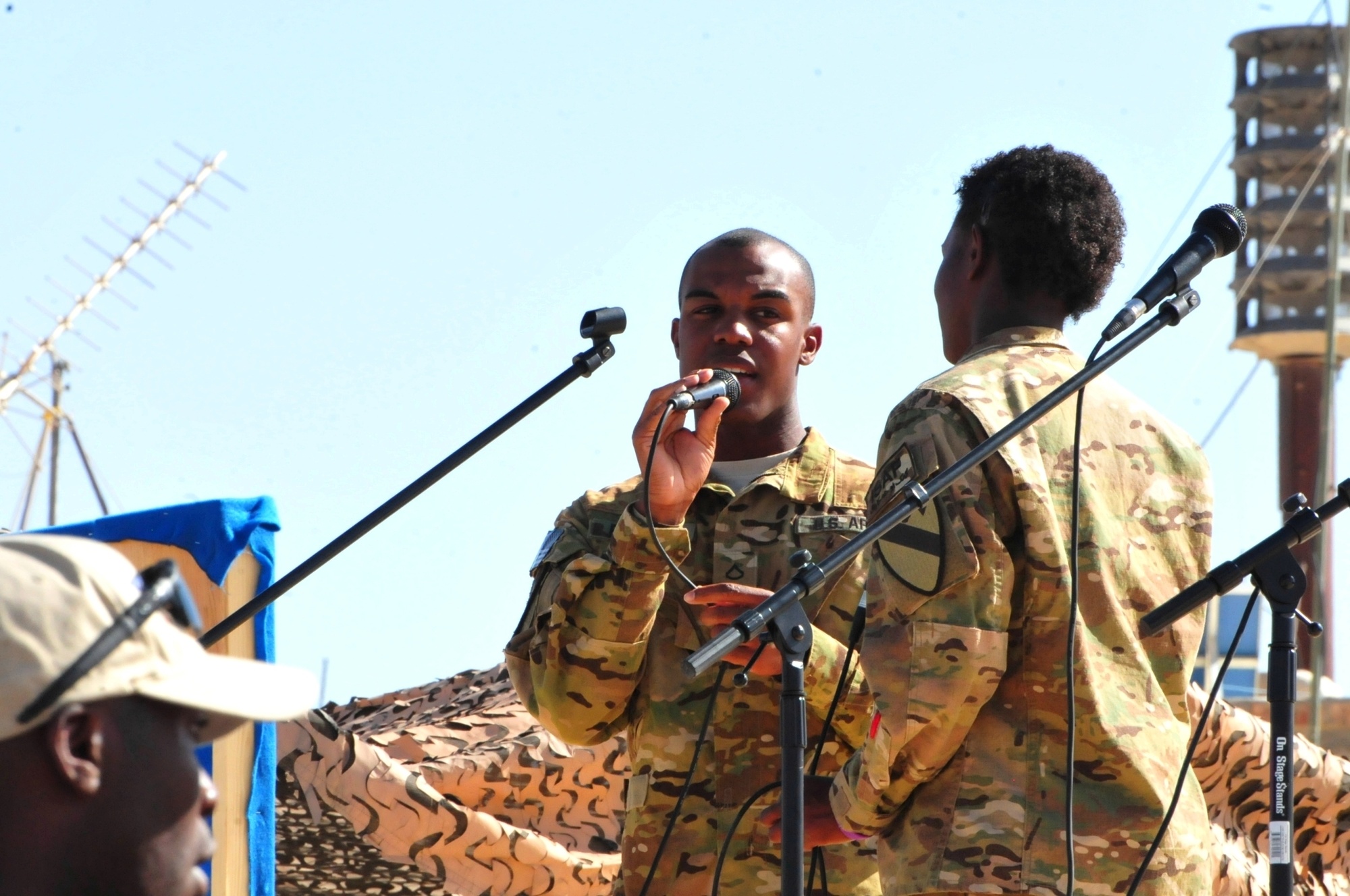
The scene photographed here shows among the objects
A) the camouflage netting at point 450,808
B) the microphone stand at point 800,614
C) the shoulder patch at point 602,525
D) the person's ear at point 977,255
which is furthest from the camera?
the camouflage netting at point 450,808

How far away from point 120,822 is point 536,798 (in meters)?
3.81

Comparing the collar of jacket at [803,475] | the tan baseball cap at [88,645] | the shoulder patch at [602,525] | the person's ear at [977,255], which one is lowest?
the tan baseball cap at [88,645]

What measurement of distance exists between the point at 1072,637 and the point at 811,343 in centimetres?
157

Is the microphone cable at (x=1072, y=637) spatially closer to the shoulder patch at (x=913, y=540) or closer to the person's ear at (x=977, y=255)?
the shoulder patch at (x=913, y=540)

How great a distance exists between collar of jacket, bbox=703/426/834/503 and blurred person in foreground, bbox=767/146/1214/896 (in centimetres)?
83

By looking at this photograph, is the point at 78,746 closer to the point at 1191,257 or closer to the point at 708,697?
the point at 1191,257

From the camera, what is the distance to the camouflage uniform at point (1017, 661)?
3.07 m

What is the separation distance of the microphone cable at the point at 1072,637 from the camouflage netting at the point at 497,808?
8.63ft

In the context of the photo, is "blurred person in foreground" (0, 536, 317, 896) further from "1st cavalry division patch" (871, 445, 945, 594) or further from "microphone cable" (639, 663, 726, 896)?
"microphone cable" (639, 663, 726, 896)

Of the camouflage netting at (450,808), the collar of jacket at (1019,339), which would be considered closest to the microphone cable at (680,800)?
the collar of jacket at (1019,339)

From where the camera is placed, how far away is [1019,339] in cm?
339

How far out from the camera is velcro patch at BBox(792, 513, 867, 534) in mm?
4105

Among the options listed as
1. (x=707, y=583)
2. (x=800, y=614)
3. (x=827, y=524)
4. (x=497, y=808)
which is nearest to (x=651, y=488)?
(x=707, y=583)

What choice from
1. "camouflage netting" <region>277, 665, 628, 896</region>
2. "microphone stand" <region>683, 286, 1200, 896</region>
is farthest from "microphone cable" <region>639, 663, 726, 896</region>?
"camouflage netting" <region>277, 665, 628, 896</region>
